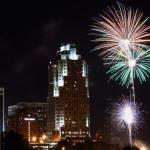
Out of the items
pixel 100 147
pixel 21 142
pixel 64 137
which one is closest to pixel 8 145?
pixel 21 142

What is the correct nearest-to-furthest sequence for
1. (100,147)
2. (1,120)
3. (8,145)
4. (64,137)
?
(1,120) < (8,145) < (100,147) < (64,137)

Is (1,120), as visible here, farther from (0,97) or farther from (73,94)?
(73,94)

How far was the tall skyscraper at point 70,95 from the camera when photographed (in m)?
167

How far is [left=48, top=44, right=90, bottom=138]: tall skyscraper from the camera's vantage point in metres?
167

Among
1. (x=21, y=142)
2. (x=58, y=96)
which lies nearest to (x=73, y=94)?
(x=58, y=96)

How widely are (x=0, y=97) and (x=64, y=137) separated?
80.4m

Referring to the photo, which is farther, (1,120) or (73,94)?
(73,94)

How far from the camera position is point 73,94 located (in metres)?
168

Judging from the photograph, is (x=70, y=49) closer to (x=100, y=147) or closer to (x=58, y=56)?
(x=58, y=56)

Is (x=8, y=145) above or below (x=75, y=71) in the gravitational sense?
below

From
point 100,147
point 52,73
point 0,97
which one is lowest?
point 100,147

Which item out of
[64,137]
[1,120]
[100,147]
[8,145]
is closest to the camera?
[1,120]

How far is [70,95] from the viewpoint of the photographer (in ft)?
550

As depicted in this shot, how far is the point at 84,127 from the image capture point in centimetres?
16625
